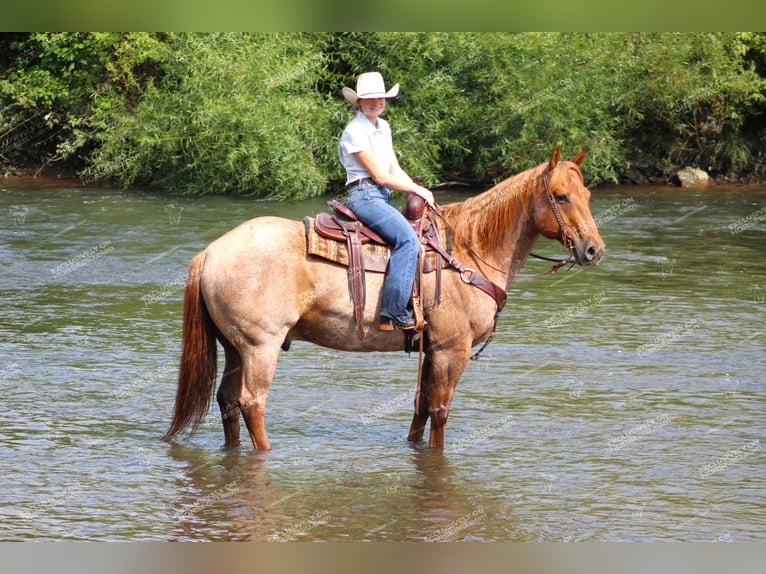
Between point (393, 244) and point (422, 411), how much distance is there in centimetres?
123

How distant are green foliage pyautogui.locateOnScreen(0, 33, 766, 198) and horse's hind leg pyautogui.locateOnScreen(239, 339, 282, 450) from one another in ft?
49.0

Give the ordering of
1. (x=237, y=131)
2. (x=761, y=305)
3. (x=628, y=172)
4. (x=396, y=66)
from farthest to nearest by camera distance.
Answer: (x=628, y=172) → (x=396, y=66) → (x=237, y=131) → (x=761, y=305)

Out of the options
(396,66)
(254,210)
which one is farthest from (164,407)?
(396,66)

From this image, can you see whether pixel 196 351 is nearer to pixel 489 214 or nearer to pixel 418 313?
pixel 418 313

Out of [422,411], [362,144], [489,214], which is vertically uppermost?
[362,144]

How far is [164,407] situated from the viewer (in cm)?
855

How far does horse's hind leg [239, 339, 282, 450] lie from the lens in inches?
280

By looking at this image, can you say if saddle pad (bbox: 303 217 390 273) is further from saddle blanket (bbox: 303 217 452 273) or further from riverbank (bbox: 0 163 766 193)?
riverbank (bbox: 0 163 766 193)

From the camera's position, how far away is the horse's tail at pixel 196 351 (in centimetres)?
716

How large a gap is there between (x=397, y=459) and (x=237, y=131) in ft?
51.2

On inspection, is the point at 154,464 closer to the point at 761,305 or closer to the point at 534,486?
the point at 534,486

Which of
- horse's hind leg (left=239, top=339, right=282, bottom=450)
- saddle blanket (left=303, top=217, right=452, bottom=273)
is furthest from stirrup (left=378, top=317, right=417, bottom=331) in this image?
horse's hind leg (left=239, top=339, right=282, bottom=450)

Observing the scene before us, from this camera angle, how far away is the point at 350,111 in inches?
930

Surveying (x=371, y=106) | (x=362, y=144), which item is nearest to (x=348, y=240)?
(x=362, y=144)
